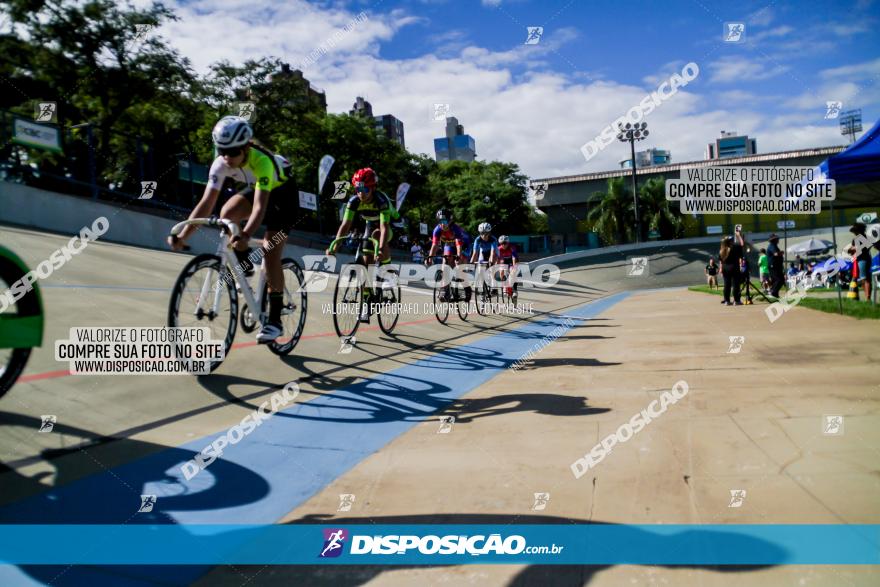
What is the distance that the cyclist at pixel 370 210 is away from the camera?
6500mm

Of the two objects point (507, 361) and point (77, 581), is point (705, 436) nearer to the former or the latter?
point (77, 581)

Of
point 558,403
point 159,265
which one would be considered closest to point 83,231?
point 159,265

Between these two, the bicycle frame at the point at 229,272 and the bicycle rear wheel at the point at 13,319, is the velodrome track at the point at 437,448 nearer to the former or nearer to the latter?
the bicycle rear wheel at the point at 13,319

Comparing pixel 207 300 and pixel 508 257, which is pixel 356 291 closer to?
pixel 207 300

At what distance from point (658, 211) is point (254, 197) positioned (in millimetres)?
50636

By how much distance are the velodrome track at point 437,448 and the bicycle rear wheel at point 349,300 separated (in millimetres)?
994

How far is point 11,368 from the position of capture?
263cm

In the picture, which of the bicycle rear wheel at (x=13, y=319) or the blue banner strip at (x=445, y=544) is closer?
the blue banner strip at (x=445, y=544)

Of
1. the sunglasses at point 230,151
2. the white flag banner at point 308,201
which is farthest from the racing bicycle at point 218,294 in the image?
the white flag banner at point 308,201

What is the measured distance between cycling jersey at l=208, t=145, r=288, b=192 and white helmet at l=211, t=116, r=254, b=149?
0.62ft

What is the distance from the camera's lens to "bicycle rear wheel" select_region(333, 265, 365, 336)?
20.8 feet

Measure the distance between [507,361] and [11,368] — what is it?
4.49 meters

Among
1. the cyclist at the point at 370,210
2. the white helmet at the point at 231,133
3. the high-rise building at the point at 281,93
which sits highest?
the high-rise building at the point at 281,93

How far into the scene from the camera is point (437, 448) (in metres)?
2.82
